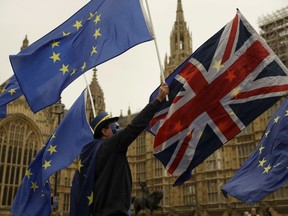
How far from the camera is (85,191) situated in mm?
3432

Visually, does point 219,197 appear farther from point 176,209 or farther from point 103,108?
point 103,108

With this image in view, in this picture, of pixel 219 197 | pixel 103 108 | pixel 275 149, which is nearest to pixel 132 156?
pixel 103 108

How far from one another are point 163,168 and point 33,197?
28579 millimetres

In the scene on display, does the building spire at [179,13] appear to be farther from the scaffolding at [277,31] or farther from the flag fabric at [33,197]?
the flag fabric at [33,197]

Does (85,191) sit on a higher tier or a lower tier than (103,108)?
lower

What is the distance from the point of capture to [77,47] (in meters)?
6.75

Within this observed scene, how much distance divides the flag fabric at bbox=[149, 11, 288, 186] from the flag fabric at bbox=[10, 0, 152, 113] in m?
1.12

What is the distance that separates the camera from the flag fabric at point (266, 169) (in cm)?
655

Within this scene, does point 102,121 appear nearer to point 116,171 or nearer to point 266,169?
point 116,171

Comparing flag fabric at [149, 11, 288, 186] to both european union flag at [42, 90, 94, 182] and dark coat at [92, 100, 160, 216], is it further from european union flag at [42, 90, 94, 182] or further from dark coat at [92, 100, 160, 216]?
european union flag at [42, 90, 94, 182]

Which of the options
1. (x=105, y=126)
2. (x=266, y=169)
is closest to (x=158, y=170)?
(x=266, y=169)

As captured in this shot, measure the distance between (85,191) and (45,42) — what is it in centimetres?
427

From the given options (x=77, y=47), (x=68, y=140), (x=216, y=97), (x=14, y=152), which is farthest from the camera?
(x=14, y=152)

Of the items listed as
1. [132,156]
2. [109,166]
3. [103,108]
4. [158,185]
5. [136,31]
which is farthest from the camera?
[103,108]
